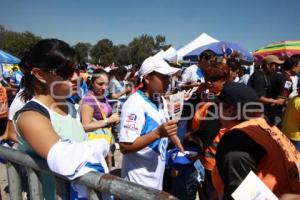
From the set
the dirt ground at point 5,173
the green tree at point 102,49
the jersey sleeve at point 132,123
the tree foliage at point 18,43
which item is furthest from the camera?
the green tree at point 102,49

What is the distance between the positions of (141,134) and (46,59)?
45.6 inches

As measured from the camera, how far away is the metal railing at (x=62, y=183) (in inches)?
48.4

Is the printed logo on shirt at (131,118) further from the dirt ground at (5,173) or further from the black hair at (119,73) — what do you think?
the black hair at (119,73)

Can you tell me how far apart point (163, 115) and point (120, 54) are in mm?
59631

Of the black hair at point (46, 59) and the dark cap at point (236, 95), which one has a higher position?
the black hair at point (46, 59)

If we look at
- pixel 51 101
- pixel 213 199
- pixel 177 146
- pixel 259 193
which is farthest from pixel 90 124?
pixel 259 193

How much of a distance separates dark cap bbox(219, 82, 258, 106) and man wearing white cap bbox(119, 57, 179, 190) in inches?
23.0

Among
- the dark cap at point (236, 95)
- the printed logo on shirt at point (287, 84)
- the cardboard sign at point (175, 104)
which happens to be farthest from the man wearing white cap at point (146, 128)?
the printed logo on shirt at point (287, 84)

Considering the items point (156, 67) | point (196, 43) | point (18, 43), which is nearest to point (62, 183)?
point (156, 67)

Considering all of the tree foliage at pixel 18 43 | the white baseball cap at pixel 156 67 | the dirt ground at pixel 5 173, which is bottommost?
the dirt ground at pixel 5 173

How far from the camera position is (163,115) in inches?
118

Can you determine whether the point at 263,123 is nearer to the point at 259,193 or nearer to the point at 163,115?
the point at 259,193

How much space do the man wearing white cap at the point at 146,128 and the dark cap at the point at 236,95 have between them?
58 cm

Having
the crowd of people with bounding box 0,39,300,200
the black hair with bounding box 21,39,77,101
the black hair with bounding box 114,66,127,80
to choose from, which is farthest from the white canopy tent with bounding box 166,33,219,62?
the black hair with bounding box 21,39,77,101
